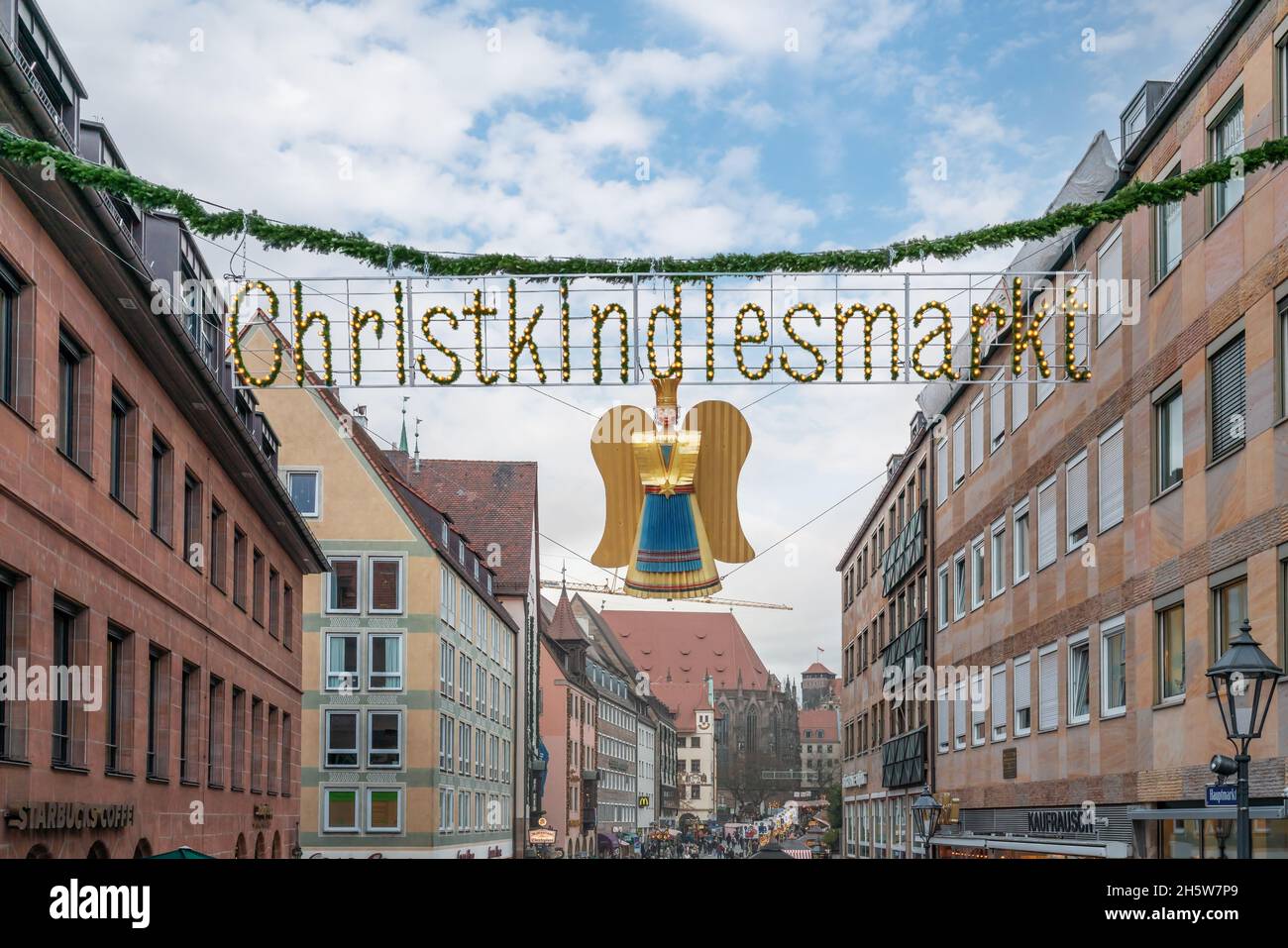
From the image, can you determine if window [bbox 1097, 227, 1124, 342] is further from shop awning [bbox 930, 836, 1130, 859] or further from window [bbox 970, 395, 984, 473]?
window [bbox 970, 395, 984, 473]

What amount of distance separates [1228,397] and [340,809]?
43.9 meters

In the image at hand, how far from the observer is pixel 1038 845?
28125 millimetres

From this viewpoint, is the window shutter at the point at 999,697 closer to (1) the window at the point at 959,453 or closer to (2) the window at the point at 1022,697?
(2) the window at the point at 1022,697

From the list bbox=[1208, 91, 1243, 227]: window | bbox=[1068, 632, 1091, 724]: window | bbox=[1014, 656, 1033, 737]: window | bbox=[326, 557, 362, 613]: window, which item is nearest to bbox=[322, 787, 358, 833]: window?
bbox=[326, 557, 362, 613]: window

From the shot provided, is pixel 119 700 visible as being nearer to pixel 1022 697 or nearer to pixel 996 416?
pixel 1022 697

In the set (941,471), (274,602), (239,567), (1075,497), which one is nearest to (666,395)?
(1075,497)

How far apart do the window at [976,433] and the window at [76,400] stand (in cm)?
2113

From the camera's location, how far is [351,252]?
49.0ft

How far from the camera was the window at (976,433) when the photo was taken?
35.7 meters

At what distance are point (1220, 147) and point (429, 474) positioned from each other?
63.5m

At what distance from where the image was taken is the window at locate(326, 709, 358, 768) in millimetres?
58188
